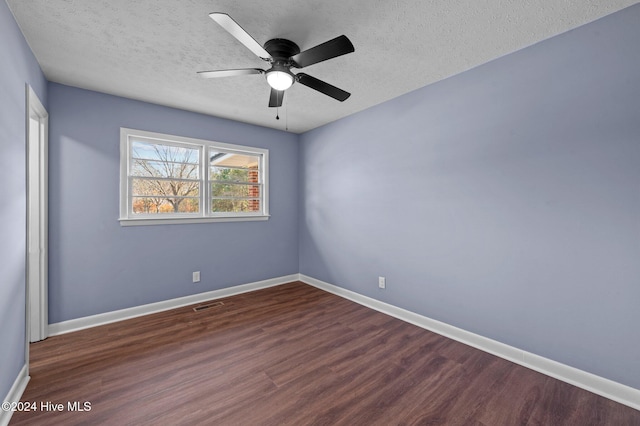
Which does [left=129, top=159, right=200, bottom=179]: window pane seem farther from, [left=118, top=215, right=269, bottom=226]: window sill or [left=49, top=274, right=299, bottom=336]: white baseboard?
[left=49, top=274, right=299, bottom=336]: white baseboard

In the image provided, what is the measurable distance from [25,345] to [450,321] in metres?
3.67

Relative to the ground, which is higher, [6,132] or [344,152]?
[344,152]

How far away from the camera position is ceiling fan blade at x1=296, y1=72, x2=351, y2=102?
2.13 meters

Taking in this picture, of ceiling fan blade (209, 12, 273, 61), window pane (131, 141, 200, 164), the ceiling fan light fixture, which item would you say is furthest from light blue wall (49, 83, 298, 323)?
ceiling fan blade (209, 12, 273, 61)

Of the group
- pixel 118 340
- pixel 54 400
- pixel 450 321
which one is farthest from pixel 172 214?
pixel 450 321

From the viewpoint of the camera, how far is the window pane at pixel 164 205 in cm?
331

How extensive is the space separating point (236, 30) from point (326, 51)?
0.57 metres

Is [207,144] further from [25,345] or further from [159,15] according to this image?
A: [25,345]

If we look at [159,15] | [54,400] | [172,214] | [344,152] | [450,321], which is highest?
[159,15]

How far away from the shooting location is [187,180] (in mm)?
3592

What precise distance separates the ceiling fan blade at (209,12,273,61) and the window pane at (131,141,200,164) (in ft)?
7.38

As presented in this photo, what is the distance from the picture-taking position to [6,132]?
167 centimetres

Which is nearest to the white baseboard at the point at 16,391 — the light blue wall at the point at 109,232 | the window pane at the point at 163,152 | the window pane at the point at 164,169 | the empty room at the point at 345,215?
the empty room at the point at 345,215

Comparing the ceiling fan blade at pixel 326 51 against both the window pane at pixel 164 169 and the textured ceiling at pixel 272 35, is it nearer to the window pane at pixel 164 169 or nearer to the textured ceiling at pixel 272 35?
the textured ceiling at pixel 272 35
